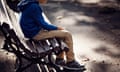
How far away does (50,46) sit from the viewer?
6.38 metres

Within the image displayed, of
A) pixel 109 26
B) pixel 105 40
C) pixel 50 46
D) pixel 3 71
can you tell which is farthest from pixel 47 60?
pixel 109 26

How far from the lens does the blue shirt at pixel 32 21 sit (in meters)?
6.25

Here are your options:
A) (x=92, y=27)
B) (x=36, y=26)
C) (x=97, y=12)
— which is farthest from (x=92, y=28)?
(x=36, y=26)

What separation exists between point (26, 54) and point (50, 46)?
462 mm

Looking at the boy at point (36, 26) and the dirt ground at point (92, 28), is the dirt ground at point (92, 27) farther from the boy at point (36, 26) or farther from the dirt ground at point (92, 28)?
the boy at point (36, 26)

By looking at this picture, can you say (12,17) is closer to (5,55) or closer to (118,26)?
(5,55)

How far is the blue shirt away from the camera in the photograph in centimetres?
625

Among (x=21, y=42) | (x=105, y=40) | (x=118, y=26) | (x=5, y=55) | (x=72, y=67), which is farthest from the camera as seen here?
(x=118, y=26)

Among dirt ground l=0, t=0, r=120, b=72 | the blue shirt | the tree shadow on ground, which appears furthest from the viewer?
the tree shadow on ground

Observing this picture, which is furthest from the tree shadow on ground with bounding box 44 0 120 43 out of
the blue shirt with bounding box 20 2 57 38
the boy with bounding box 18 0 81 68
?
the blue shirt with bounding box 20 2 57 38

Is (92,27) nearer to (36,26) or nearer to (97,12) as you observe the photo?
(97,12)

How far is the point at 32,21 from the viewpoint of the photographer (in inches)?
251

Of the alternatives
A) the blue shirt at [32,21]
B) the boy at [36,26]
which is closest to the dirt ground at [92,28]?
the boy at [36,26]

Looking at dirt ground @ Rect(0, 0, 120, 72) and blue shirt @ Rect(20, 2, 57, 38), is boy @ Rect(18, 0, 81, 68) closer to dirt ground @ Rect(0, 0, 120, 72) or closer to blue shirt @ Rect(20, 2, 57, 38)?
blue shirt @ Rect(20, 2, 57, 38)
